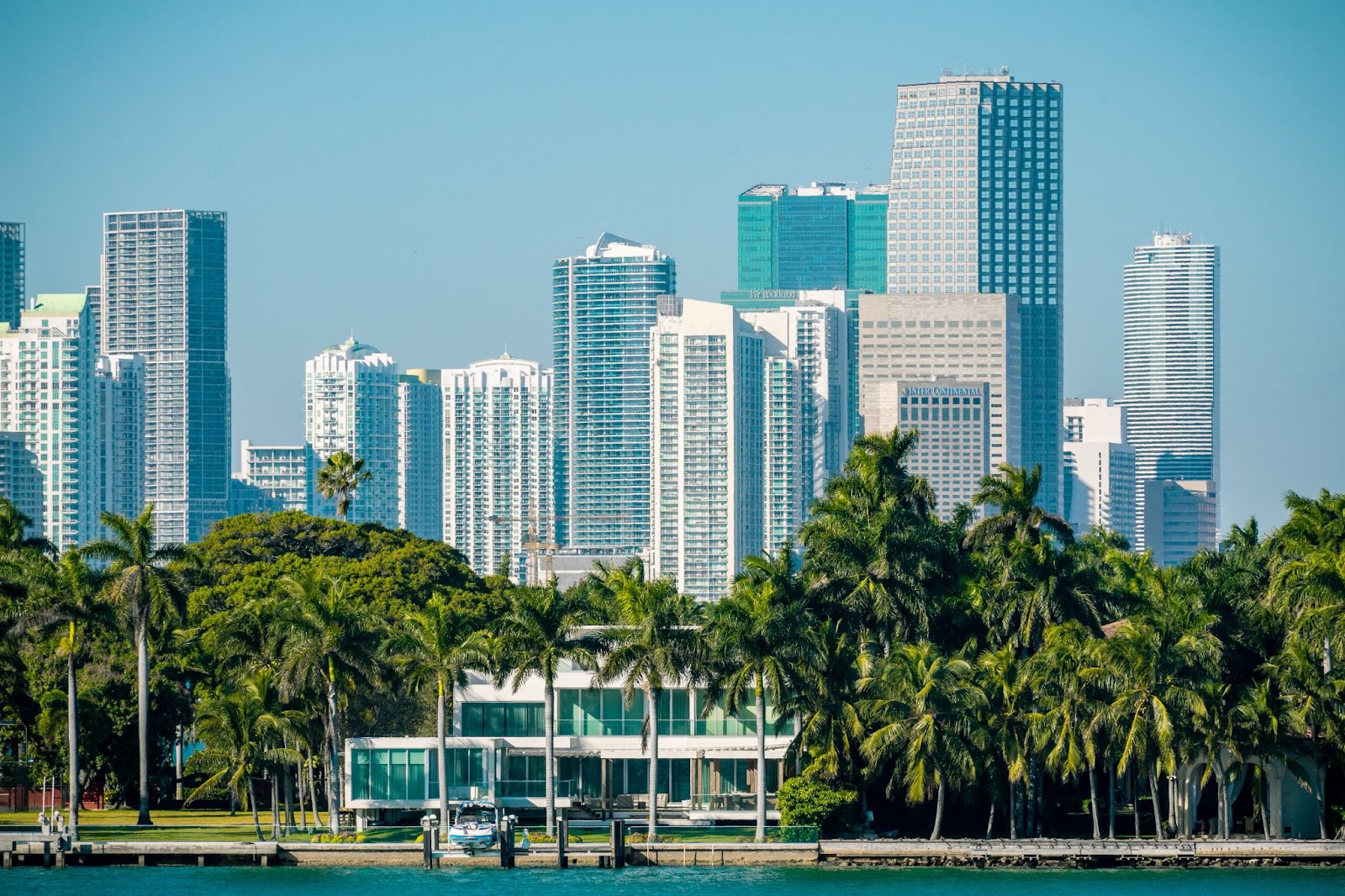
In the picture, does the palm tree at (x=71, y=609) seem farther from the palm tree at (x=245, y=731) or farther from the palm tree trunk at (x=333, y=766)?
the palm tree trunk at (x=333, y=766)

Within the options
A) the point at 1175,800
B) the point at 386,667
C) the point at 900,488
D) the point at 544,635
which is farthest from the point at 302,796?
the point at 1175,800

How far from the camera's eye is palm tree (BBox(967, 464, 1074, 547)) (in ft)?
273

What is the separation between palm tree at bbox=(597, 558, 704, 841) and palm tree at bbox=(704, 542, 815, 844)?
30.9 inches

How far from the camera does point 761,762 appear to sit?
75812 mm

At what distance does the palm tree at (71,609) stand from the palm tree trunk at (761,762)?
2248 centimetres

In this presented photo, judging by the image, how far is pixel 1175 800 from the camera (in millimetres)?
77688

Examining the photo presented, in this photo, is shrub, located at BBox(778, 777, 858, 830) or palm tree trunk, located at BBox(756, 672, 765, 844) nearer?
palm tree trunk, located at BBox(756, 672, 765, 844)

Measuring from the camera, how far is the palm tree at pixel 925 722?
74.1 metres

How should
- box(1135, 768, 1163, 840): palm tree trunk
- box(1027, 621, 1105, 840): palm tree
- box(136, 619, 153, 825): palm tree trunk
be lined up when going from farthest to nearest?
box(136, 619, 153, 825): palm tree trunk < box(1135, 768, 1163, 840): palm tree trunk < box(1027, 621, 1105, 840): palm tree

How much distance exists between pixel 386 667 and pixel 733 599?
515 inches

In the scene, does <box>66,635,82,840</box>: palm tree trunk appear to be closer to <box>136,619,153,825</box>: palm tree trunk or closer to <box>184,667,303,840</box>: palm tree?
<box>136,619,153,825</box>: palm tree trunk

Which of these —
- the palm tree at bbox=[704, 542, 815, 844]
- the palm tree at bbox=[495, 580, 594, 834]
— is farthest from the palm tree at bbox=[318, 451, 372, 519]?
the palm tree at bbox=[704, 542, 815, 844]

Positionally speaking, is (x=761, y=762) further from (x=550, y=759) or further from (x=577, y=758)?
(x=577, y=758)

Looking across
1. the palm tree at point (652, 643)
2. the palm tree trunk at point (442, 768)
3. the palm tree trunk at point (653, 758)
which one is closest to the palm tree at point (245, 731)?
the palm tree trunk at point (442, 768)
